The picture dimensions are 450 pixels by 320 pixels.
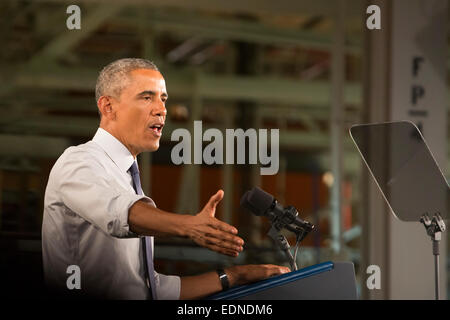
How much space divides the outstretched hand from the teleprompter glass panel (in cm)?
77

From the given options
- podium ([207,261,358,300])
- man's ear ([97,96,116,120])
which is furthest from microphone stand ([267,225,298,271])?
man's ear ([97,96,116,120])

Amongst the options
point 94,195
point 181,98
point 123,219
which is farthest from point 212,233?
point 181,98

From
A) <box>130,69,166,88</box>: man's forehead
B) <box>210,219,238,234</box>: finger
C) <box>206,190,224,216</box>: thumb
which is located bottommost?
<box>210,219,238,234</box>: finger

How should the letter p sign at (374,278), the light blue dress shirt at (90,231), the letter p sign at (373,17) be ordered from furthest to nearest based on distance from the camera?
the letter p sign at (374,278) → the letter p sign at (373,17) → the light blue dress shirt at (90,231)

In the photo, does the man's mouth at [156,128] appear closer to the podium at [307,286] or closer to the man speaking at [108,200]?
the man speaking at [108,200]

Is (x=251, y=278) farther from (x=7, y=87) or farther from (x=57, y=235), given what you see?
(x=7, y=87)

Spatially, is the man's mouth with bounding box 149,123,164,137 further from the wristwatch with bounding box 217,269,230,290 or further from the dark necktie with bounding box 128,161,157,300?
the wristwatch with bounding box 217,269,230,290

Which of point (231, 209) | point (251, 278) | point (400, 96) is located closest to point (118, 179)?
point (251, 278)

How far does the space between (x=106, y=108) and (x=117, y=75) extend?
0.10 metres

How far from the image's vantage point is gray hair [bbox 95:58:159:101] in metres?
1.93

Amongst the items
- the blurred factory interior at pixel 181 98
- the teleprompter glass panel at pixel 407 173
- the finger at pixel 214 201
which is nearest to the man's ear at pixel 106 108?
the blurred factory interior at pixel 181 98

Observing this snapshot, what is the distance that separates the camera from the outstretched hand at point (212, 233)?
4.98 ft

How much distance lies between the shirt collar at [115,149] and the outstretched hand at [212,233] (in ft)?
1.39

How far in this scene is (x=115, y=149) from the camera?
1911 millimetres
